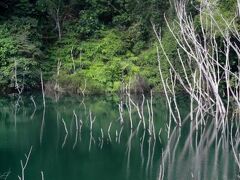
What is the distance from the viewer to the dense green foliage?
1350 inches

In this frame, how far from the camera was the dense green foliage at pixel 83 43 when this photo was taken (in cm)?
3428

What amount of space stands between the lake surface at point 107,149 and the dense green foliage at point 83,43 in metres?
6.36

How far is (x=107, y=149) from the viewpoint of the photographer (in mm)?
19938

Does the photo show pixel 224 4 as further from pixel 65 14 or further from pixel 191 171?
pixel 65 14

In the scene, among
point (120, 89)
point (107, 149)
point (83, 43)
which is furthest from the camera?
point (83, 43)

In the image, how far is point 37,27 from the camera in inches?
1503

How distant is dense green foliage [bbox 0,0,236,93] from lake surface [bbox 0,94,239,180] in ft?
20.9

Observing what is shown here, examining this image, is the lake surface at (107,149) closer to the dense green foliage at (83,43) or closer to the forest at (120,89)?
the forest at (120,89)

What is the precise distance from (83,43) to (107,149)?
64.5 ft

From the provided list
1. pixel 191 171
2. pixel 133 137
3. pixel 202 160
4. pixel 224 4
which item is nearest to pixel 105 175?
pixel 191 171

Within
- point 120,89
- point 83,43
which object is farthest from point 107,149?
point 83,43

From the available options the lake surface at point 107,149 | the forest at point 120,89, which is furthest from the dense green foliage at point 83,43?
the lake surface at point 107,149

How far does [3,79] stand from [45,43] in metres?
6.72

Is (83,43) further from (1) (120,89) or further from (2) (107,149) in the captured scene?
(2) (107,149)
